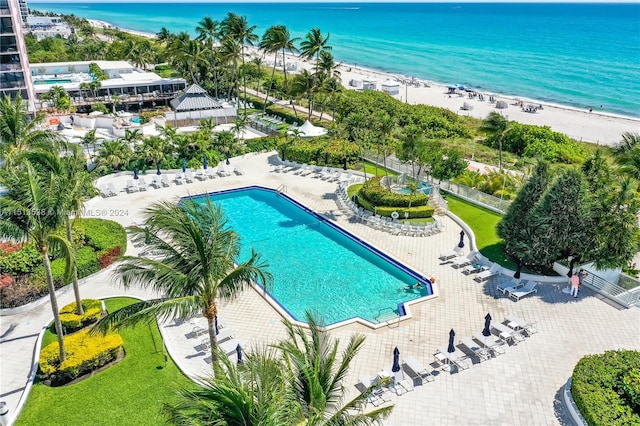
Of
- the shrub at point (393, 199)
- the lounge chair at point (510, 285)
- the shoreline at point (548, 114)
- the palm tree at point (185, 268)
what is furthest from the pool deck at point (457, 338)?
the shoreline at point (548, 114)

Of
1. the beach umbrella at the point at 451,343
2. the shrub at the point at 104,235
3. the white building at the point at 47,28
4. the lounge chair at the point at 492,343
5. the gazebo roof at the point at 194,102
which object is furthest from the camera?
the white building at the point at 47,28

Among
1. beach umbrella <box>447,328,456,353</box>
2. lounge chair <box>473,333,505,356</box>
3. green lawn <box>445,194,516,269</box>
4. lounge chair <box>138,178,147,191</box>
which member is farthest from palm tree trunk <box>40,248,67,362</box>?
green lawn <box>445,194,516,269</box>

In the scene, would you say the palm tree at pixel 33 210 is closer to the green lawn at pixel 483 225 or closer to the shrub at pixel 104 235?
the shrub at pixel 104 235

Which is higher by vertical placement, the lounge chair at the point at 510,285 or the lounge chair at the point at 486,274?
the lounge chair at the point at 510,285

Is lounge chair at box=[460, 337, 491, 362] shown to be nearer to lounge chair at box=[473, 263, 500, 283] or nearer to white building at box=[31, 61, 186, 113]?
lounge chair at box=[473, 263, 500, 283]

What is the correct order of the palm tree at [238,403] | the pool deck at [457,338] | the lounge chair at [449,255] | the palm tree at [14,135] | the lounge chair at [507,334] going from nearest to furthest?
the palm tree at [238,403] < the pool deck at [457,338] < the lounge chair at [507,334] < the palm tree at [14,135] < the lounge chair at [449,255]

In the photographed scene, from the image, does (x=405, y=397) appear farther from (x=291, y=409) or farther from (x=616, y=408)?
(x=291, y=409)
